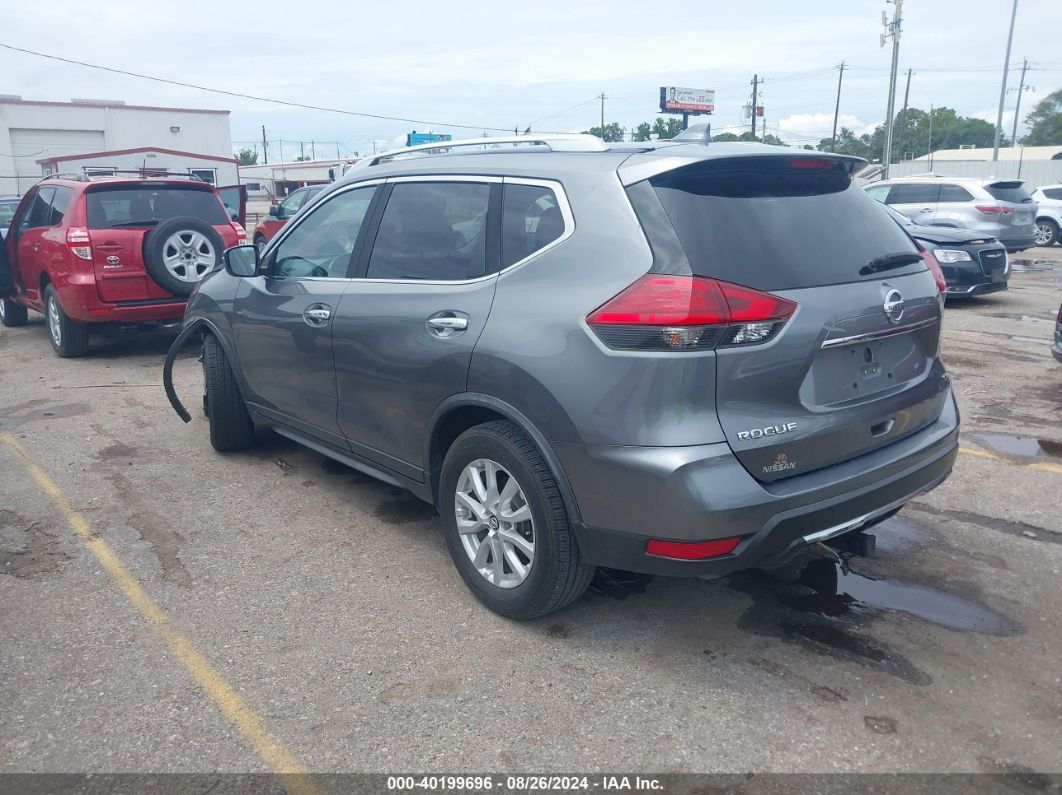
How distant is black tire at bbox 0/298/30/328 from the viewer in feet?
37.3

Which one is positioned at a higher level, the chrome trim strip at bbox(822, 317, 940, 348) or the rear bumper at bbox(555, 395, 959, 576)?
the chrome trim strip at bbox(822, 317, 940, 348)

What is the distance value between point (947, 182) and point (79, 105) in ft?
132

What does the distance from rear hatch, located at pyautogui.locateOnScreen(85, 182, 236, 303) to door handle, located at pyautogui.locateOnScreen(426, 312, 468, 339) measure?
18.9 feet

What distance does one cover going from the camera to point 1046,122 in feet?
303

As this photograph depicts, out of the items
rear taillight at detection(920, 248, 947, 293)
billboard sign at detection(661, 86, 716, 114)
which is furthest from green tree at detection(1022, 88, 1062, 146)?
rear taillight at detection(920, 248, 947, 293)

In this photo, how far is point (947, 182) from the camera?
16.0 meters

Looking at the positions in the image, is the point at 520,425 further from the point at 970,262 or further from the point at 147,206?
the point at 970,262

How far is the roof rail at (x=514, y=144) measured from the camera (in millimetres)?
3529

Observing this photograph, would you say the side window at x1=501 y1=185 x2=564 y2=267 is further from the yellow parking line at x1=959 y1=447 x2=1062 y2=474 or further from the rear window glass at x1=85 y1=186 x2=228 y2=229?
the rear window glass at x1=85 y1=186 x2=228 y2=229

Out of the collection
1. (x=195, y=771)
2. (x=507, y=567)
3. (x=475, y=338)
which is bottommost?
(x=195, y=771)

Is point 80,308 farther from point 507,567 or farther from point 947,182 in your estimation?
point 947,182

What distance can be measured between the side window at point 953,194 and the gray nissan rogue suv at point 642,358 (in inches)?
548

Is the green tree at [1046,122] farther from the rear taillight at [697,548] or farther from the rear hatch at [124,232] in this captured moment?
the rear taillight at [697,548]

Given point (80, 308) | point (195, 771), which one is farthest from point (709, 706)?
point (80, 308)
